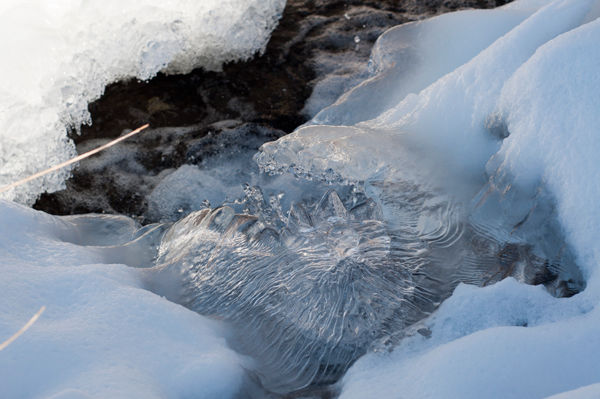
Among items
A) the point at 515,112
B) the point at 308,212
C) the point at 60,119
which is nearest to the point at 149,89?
the point at 60,119

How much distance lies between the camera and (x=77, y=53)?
2838 mm

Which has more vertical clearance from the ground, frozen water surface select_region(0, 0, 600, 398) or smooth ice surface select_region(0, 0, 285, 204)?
smooth ice surface select_region(0, 0, 285, 204)

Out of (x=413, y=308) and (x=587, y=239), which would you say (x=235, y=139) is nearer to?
(x=413, y=308)

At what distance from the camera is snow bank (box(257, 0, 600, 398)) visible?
4.13 feet

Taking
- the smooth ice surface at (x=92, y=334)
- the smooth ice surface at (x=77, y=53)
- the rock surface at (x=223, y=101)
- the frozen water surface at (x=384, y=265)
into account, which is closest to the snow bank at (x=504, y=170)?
the frozen water surface at (x=384, y=265)

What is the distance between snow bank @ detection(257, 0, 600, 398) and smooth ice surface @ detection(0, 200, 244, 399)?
0.40m

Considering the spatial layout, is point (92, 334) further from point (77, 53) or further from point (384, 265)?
point (77, 53)

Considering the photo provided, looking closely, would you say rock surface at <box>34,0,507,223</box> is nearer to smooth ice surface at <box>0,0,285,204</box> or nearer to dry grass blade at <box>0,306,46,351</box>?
smooth ice surface at <box>0,0,285,204</box>

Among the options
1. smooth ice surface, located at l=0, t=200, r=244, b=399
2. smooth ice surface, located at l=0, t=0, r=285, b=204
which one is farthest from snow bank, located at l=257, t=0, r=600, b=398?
smooth ice surface, located at l=0, t=0, r=285, b=204

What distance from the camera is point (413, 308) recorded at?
5.38 feet

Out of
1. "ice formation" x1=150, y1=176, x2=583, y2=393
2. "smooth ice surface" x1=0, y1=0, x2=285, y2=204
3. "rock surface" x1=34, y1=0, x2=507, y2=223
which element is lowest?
"ice formation" x1=150, y1=176, x2=583, y2=393

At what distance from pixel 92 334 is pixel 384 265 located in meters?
0.85

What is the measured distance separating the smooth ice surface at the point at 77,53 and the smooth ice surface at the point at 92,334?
82 centimetres

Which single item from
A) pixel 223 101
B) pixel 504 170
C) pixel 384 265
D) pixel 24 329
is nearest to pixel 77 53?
pixel 223 101
